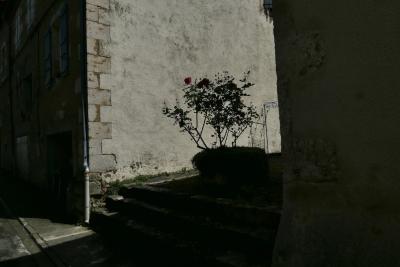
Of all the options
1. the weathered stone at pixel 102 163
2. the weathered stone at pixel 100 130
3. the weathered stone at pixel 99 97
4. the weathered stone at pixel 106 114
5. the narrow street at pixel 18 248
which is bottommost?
the narrow street at pixel 18 248

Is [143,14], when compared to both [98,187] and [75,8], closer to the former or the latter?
[75,8]

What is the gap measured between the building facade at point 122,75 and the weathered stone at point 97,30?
0.02 m

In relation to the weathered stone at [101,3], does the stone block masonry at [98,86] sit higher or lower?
lower

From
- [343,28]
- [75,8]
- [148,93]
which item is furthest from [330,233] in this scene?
[75,8]

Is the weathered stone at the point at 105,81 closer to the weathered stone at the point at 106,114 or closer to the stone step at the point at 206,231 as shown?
the weathered stone at the point at 106,114

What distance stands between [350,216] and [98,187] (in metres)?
4.85

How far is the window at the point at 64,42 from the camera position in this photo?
6949 millimetres

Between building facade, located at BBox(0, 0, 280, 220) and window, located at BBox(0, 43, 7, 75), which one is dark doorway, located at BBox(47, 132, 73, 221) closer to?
building facade, located at BBox(0, 0, 280, 220)

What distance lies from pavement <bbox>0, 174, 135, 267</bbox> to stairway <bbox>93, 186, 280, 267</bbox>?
0.27m

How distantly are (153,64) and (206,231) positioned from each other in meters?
4.29

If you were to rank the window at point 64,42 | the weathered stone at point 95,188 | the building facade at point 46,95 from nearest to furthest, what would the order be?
the weathered stone at point 95,188 < the building facade at point 46,95 < the window at point 64,42

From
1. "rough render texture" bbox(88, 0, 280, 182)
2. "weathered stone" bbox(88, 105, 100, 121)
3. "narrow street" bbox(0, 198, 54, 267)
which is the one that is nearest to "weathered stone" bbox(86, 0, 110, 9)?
"rough render texture" bbox(88, 0, 280, 182)

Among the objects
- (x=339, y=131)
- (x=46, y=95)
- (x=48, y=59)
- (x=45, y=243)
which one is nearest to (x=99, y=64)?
(x=48, y=59)

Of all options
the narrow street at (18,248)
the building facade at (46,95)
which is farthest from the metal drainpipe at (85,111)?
the narrow street at (18,248)
